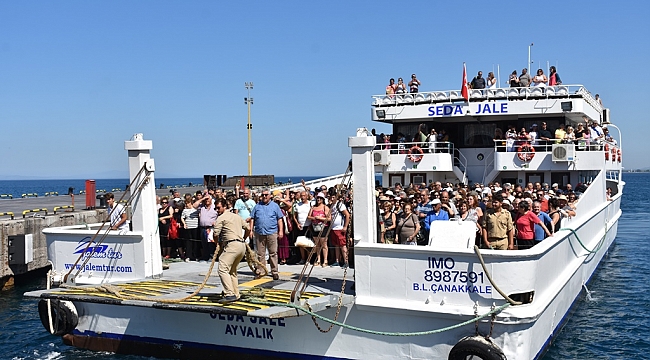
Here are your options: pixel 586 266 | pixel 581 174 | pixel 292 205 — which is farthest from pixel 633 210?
pixel 292 205

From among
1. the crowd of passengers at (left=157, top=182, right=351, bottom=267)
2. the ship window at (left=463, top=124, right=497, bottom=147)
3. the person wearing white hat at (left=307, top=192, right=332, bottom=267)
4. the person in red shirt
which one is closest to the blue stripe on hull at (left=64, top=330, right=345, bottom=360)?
the crowd of passengers at (left=157, top=182, right=351, bottom=267)

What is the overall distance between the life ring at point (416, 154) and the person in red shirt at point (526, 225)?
9.67 metres

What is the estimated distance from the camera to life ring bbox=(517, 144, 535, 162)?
19172mm

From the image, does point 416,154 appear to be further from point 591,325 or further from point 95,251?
point 95,251

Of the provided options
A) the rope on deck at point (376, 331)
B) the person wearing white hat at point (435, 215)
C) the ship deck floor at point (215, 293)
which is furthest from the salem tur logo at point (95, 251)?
the person wearing white hat at point (435, 215)

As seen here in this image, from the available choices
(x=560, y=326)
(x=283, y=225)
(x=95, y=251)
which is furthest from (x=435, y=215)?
(x=95, y=251)

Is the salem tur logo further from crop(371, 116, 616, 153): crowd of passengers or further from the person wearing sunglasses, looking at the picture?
crop(371, 116, 616, 153): crowd of passengers

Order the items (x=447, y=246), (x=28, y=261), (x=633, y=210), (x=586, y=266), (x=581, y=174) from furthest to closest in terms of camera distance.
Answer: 1. (x=633, y=210)
2. (x=581, y=174)
3. (x=28, y=261)
4. (x=586, y=266)
5. (x=447, y=246)

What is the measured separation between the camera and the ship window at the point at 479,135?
20.9 m

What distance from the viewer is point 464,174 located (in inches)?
812

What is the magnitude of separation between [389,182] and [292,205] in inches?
353

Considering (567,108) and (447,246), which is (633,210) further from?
(447,246)

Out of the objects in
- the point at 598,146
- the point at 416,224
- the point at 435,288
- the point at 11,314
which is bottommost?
the point at 11,314

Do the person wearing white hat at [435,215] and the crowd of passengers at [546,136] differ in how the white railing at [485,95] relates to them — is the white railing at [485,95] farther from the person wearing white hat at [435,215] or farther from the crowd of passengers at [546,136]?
the person wearing white hat at [435,215]
